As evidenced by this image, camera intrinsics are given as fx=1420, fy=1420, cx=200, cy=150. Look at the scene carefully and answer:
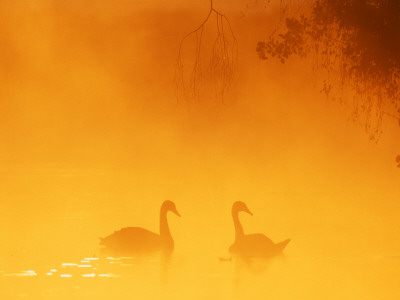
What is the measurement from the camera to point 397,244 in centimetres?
1916

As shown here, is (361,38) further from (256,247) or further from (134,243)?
(134,243)

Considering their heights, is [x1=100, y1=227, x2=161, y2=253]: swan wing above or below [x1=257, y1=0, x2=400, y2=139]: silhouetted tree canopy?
below

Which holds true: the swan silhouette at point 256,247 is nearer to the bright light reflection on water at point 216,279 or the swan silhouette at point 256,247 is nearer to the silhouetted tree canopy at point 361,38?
the bright light reflection on water at point 216,279

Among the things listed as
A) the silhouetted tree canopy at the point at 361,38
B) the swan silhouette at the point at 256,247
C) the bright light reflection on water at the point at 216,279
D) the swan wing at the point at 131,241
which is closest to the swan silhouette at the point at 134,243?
the swan wing at the point at 131,241

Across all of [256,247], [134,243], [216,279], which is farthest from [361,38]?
[134,243]

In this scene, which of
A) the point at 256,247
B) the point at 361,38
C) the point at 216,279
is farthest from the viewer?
the point at 256,247

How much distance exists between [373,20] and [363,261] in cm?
437

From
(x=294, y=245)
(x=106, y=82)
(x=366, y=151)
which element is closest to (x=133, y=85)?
(x=106, y=82)

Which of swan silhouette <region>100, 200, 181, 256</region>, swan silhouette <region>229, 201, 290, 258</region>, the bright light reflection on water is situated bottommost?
the bright light reflection on water

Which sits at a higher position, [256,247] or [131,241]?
[131,241]

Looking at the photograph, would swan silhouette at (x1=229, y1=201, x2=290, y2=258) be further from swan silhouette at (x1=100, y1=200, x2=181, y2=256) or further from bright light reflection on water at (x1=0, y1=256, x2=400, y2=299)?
swan silhouette at (x1=100, y1=200, x2=181, y2=256)

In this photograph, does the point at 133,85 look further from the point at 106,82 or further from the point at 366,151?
the point at 366,151

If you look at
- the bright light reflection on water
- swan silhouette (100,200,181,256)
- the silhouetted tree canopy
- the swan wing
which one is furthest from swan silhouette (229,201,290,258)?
the silhouetted tree canopy

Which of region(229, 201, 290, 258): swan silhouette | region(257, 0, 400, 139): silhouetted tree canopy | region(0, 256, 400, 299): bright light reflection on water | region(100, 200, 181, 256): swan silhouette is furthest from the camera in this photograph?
region(100, 200, 181, 256): swan silhouette
